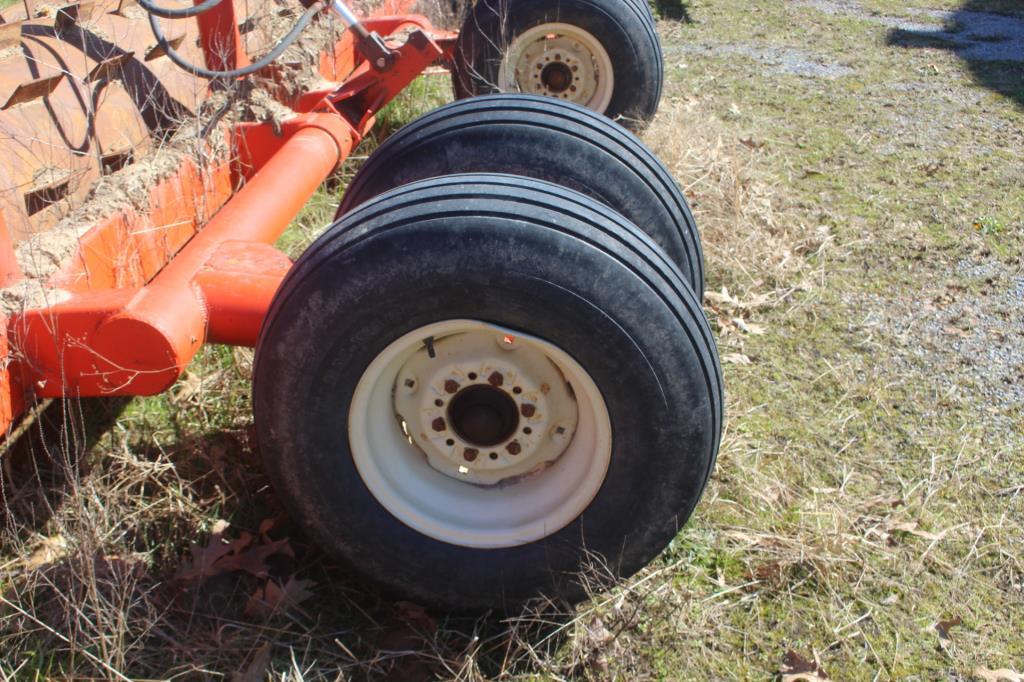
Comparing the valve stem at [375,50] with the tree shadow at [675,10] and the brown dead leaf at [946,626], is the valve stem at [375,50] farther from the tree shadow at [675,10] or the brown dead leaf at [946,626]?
the tree shadow at [675,10]

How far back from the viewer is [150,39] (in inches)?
148

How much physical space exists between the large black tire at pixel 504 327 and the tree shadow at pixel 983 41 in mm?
5962

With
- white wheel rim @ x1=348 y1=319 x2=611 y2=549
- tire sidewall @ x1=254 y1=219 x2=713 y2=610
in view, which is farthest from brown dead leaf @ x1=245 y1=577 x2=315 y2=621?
white wheel rim @ x1=348 y1=319 x2=611 y2=549

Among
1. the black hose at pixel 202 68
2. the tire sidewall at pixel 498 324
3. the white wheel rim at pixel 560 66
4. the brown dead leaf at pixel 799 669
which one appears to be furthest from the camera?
the white wheel rim at pixel 560 66

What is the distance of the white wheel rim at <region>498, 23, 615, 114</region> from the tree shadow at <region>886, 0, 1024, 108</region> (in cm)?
360

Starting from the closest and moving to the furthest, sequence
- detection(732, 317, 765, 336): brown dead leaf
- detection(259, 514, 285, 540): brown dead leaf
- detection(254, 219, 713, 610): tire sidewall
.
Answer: detection(254, 219, 713, 610): tire sidewall
detection(259, 514, 285, 540): brown dead leaf
detection(732, 317, 765, 336): brown dead leaf

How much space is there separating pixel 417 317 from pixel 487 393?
0.37 meters

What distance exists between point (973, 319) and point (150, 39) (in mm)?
3694

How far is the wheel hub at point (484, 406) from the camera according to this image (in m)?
Result: 2.43

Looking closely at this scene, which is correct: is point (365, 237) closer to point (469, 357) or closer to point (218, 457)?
point (469, 357)

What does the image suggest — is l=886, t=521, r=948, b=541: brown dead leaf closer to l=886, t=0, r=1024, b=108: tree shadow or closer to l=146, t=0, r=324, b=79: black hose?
l=146, t=0, r=324, b=79: black hose

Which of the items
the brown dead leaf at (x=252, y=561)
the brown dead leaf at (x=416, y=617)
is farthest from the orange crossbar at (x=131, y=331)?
the brown dead leaf at (x=416, y=617)

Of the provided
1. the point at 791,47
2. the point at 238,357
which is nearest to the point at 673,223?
the point at 238,357

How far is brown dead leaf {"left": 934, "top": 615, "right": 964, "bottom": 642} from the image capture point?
8.79 ft
